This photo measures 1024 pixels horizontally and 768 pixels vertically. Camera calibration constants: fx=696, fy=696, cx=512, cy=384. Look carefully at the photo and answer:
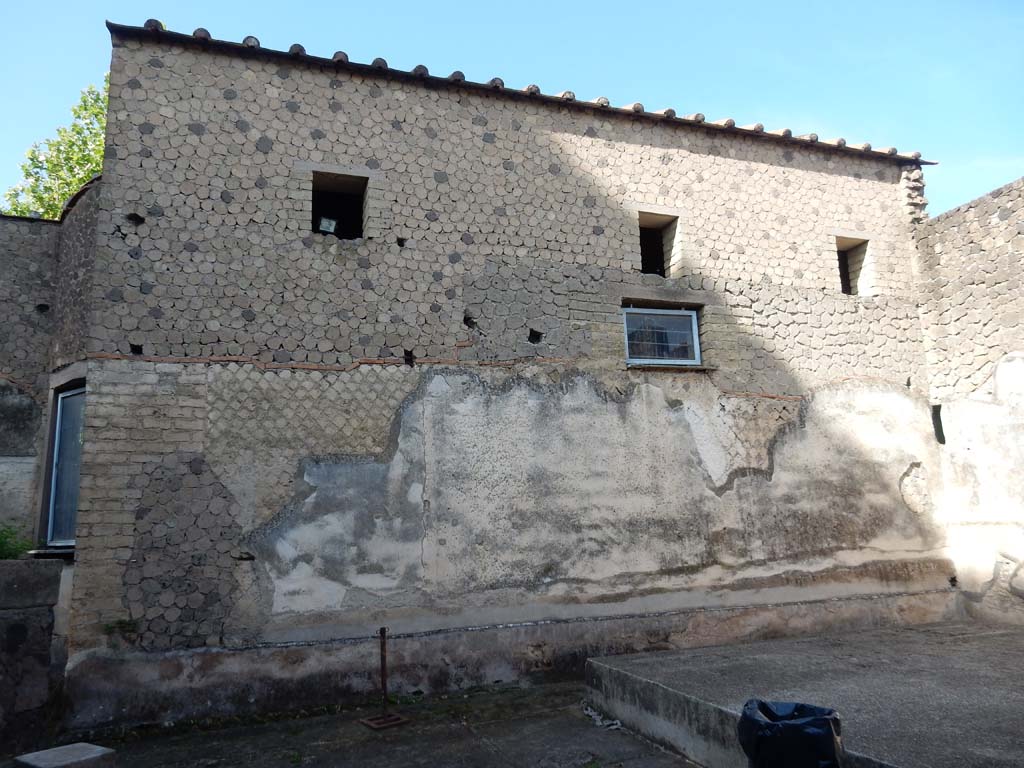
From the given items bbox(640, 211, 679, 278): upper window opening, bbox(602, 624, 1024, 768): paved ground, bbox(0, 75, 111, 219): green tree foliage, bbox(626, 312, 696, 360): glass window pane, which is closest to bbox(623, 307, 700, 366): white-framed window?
bbox(626, 312, 696, 360): glass window pane

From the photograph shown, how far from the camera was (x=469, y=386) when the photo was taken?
6.11m

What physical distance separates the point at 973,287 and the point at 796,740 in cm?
658

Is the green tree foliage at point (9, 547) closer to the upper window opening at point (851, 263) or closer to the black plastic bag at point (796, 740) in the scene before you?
the black plastic bag at point (796, 740)

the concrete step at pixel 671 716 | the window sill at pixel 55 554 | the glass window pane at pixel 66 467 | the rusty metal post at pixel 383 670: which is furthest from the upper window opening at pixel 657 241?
the window sill at pixel 55 554

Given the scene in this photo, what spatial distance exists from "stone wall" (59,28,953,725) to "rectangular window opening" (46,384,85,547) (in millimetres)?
684

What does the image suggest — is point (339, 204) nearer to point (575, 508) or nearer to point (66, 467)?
point (66, 467)

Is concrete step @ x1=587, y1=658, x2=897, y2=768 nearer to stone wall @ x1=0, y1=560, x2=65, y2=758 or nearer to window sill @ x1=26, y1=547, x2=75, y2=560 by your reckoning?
stone wall @ x1=0, y1=560, x2=65, y2=758

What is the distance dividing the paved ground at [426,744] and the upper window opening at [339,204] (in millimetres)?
4082

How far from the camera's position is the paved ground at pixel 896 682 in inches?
124

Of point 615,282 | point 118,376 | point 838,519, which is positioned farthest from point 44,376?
point 838,519

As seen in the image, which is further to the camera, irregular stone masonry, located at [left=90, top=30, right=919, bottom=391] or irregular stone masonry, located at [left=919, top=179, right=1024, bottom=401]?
irregular stone masonry, located at [left=919, top=179, right=1024, bottom=401]

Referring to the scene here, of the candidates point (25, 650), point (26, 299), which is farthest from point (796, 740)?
point (26, 299)

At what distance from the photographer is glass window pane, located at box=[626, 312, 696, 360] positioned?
6857 mm

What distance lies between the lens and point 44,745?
14.3 ft
